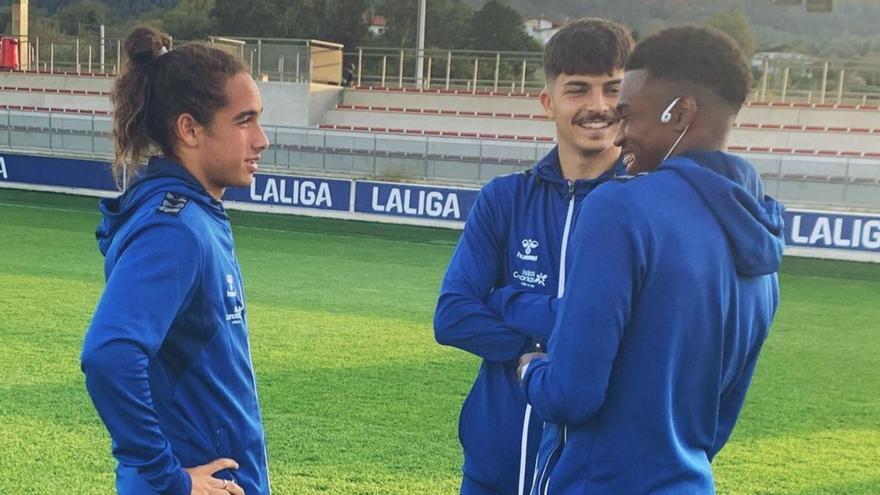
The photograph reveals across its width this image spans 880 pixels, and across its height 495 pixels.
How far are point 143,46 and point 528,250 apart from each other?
Result: 101cm

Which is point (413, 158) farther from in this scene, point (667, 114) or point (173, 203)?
point (667, 114)

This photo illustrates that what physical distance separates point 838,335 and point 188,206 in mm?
7556

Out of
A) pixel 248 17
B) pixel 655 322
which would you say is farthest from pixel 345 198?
pixel 248 17

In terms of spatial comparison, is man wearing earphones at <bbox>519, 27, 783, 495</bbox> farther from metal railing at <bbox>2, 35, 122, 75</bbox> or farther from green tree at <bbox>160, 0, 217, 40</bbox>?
green tree at <bbox>160, 0, 217, 40</bbox>

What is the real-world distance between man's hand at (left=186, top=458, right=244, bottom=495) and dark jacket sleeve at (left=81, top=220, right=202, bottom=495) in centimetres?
4

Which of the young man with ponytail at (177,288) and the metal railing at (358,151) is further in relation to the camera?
the metal railing at (358,151)

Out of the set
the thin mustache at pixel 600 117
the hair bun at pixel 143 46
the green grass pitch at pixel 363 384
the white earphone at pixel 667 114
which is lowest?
the green grass pitch at pixel 363 384

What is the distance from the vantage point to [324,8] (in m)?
47.5

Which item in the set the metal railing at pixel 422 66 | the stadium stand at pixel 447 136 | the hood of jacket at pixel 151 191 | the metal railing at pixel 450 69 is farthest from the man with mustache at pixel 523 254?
the metal railing at pixel 450 69

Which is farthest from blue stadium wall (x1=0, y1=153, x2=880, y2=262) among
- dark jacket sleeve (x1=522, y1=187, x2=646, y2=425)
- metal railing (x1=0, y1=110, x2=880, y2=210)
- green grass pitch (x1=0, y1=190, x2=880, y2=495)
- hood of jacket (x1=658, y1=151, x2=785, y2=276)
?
dark jacket sleeve (x1=522, y1=187, x2=646, y2=425)

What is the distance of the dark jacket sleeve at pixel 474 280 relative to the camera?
210 cm

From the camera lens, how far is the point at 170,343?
1.72 metres

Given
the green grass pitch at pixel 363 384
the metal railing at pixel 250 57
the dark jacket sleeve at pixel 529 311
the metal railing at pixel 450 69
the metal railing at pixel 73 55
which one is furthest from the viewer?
the metal railing at pixel 73 55

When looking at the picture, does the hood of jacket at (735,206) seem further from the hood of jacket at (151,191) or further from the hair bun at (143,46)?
the hair bun at (143,46)
